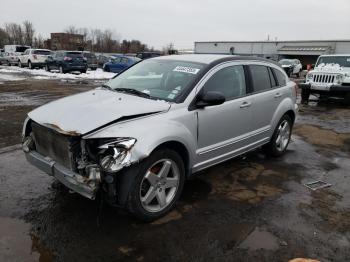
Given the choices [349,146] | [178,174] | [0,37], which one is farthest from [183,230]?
[0,37]

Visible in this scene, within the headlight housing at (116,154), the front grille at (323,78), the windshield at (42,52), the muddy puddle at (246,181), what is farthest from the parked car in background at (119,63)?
the headlight housing at (116,154)

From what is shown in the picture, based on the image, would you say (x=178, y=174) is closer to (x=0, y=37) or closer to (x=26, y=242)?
(x=26, y=242)

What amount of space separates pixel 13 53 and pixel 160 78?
3372 cm

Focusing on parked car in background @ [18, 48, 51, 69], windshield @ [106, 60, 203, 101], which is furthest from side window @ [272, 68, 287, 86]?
parked car in background @ [18, 48, 51, 69]

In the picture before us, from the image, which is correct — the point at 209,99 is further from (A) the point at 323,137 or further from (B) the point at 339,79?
(B) the point at 339,79

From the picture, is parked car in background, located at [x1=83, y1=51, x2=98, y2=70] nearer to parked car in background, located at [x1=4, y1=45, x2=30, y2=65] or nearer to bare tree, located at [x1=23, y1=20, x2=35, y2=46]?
parked car in background, located at [x1=4, y1=45, x2=30, y2=65]

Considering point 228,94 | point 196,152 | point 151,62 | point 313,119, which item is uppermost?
point 151,62

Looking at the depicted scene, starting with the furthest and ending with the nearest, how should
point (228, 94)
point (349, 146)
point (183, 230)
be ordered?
point (349, 146) → point (228, 94) → point (183, 230)

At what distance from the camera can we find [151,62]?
5.34 metres

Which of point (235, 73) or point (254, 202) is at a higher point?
point (235, 73)

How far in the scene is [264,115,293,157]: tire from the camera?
20.0 ft

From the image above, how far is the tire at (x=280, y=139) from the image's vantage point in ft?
20.0

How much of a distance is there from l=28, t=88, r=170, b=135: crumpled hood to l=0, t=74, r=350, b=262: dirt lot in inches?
40.2

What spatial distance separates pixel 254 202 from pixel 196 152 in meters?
0.99
